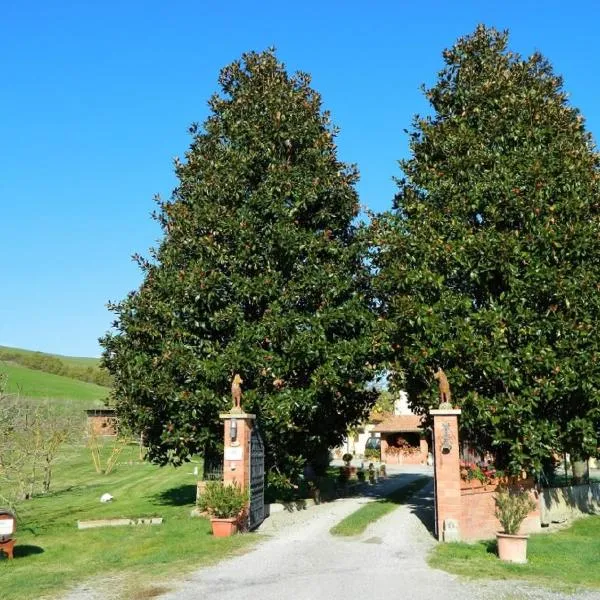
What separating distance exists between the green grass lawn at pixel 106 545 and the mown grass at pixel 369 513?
2.65 metres

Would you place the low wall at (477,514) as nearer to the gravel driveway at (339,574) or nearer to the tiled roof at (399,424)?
the gravel driveway at (339,574)

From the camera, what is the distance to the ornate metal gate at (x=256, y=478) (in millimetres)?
17250

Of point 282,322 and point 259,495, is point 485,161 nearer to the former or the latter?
point 282,322

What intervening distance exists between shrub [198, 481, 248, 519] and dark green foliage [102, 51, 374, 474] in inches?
137

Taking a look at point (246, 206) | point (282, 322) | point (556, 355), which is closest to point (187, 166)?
point (246, 206)

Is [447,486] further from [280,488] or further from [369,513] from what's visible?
[280,488]

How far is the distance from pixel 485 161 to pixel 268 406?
998 centimetres

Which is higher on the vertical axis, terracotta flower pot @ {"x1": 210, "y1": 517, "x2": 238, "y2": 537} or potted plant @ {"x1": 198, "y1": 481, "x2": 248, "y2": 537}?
potted plant @ {"x1": 198, "y1": 481, "x2": 248, "y2": 537}

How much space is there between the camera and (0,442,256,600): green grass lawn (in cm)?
1165

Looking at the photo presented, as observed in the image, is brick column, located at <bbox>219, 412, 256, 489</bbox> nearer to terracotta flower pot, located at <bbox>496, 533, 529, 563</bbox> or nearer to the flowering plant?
terracotta flower pot, located at <bbox>496, 533, 529, 563</bbox>

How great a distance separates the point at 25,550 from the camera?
1481 cm

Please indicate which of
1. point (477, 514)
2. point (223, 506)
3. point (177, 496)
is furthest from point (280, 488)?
point (477, 514)

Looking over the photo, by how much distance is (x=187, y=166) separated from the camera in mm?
23078

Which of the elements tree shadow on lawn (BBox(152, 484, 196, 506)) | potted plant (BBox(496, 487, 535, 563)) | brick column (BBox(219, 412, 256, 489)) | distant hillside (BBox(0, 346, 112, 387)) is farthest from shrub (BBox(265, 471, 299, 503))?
distant hillside (BBox(0, 346, 112, 387))
